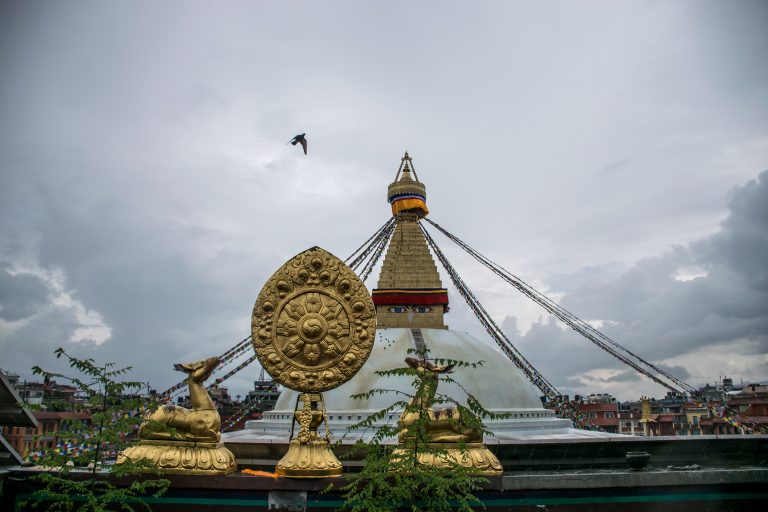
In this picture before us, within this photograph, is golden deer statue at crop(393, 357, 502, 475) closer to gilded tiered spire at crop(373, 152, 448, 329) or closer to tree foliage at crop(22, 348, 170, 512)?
tree foliage at crop(22, 348, 170, 512)

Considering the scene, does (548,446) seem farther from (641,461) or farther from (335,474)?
(335,474)

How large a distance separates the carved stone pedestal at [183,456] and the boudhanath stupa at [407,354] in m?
2.54

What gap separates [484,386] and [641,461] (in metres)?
5.28

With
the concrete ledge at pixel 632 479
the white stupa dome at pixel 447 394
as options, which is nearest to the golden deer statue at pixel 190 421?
the concrete ledge at pixel 632 479

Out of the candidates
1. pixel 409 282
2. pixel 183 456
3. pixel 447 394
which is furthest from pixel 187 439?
pixel 409 282

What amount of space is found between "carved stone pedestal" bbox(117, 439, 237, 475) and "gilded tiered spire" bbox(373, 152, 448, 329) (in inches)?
351

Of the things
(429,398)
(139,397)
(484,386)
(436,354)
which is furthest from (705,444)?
(139,397)

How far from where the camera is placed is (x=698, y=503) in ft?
23.0

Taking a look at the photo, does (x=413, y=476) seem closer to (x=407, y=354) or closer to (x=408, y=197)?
(x=407, y=354)

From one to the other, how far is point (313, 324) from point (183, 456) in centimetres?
225

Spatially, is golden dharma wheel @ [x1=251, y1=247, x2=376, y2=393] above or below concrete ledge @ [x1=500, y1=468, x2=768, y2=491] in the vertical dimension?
above

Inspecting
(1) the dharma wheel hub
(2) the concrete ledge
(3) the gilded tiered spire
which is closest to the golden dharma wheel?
(1) the dharma wheel hub

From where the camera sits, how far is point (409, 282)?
16203mm

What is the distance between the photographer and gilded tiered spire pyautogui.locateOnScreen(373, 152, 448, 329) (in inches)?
619
